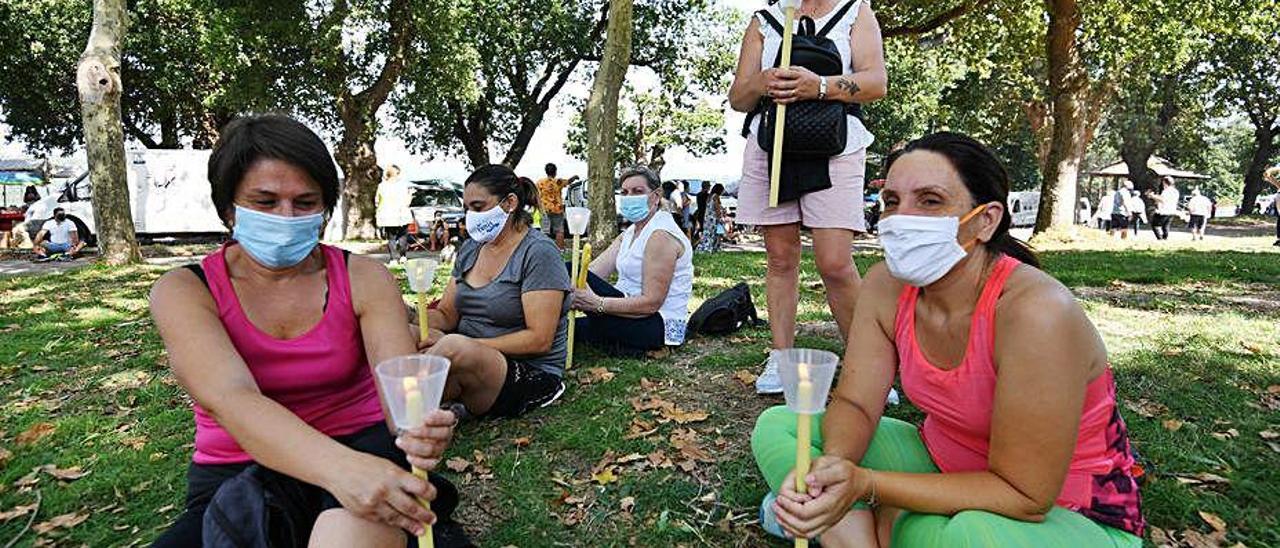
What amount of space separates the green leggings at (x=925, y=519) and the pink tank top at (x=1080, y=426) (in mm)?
55

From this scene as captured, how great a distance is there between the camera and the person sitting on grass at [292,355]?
5.79 ft

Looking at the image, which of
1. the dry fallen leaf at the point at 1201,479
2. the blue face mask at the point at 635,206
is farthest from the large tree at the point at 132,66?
the dry fallen leaf at the point at 1201,479

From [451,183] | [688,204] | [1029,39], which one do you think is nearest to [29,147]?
[451,183]

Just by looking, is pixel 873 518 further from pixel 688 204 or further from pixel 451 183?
pixel 451 183

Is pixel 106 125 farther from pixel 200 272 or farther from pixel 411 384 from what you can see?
pixel 411 384

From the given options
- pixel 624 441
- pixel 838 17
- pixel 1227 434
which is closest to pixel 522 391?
pixel 624 441

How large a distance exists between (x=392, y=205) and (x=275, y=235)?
13.7 meters

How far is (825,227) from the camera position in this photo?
3.51m

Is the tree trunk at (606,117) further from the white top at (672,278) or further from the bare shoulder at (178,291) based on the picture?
the bare shoulder at (178,291)

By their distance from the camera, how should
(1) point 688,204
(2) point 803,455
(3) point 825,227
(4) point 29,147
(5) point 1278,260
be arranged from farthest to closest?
(4) point 29,147 < (1) point 688,204 < (5) point 1278,260 < (3) point 825,227 < (2) point 803,455

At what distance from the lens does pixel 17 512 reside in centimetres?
290

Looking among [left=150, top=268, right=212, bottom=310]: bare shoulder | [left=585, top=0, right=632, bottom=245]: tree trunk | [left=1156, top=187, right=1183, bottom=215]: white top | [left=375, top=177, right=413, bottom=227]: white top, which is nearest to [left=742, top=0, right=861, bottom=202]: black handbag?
[left=150, top=268, right=212, bottom=310]: bare shoulder

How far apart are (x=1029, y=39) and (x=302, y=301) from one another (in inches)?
675

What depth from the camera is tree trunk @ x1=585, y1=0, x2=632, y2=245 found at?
10.5 m
